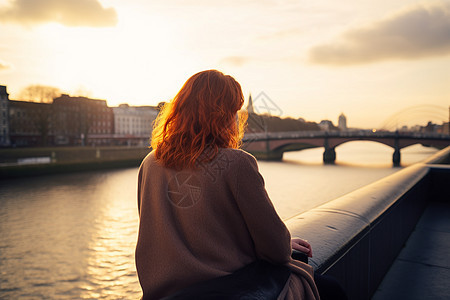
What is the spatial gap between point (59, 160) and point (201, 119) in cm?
2966

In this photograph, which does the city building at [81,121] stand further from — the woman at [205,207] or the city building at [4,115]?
the woman at [205,207]

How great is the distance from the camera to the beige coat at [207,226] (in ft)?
3.23

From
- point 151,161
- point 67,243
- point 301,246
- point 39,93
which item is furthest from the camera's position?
point 39,93

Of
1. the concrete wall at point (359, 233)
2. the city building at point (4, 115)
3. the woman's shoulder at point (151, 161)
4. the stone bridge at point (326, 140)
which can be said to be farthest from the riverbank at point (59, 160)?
the woman's shoulder at point (151, 161)

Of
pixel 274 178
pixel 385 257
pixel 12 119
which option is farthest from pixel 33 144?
pixel 385 257

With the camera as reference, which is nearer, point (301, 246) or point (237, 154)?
point (237, 154)

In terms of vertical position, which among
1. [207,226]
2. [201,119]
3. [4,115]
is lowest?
[207,226]

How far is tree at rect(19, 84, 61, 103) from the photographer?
3909 cm

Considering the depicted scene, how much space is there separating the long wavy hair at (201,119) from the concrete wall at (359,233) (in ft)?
1.89

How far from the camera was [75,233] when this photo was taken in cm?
1104

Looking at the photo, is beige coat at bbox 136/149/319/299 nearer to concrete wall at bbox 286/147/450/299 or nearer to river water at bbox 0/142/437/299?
concrete wall at bbox 286/147/450/299

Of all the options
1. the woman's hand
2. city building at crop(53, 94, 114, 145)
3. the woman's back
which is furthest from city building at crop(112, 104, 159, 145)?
the woman's back

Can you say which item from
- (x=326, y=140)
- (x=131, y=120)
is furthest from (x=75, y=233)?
(x=131, y=120)

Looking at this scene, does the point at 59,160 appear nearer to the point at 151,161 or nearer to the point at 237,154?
the point at 151,161
